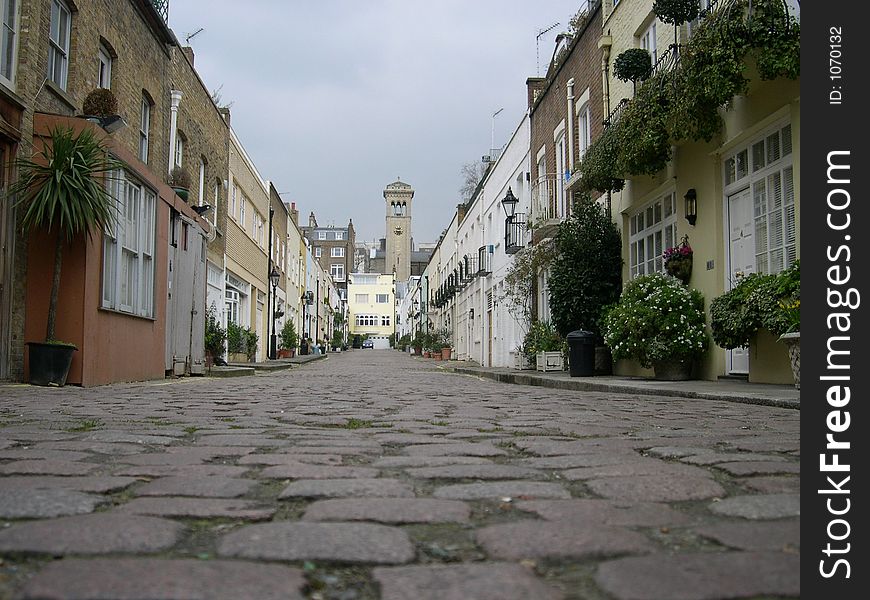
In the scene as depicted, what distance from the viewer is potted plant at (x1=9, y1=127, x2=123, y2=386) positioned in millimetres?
8664

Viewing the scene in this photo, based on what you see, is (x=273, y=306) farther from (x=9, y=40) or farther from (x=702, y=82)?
(x=702, y=82)

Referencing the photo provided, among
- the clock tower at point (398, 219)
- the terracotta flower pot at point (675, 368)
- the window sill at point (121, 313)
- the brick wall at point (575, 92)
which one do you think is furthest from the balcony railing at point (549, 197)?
the clock tower at point (398, 219)

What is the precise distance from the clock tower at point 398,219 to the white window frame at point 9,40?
89941 millimetres

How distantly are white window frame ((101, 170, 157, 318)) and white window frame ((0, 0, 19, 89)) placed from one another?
1.51 metres

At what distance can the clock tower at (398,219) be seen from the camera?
99.2 metres

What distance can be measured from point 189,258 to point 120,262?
11.2 ft

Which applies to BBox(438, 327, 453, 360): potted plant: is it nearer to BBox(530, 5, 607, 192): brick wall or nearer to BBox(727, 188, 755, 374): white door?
BBox(530, 5, 607, 192): brick wall

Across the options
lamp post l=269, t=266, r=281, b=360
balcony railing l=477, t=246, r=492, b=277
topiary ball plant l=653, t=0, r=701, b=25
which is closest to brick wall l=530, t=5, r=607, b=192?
topiary ball plant l=653, t=0, r=701, b=25

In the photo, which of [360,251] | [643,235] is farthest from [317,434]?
[360,251]

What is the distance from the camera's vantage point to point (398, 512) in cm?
234

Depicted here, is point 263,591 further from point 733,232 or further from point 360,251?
point 360,251

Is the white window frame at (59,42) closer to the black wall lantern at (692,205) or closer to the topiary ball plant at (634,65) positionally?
the topiary ball plant at (634,65)

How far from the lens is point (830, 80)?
13.8ft

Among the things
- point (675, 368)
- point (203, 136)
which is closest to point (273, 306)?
point (203, 136)
